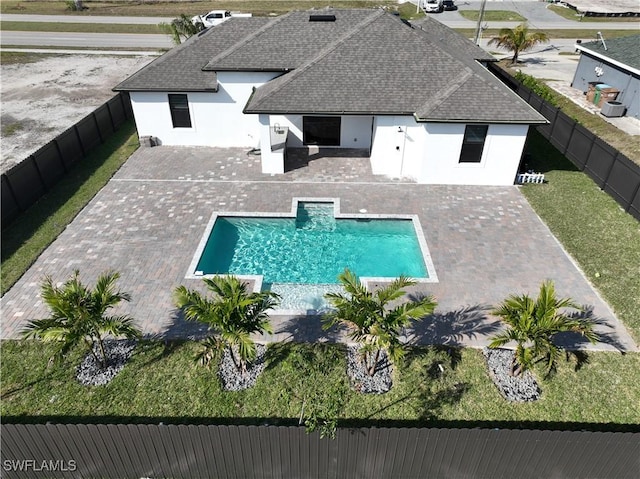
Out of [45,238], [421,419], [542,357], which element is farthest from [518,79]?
[45,238]

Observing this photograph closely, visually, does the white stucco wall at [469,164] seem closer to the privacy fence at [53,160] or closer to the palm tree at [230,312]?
the palm tree at [230,312]

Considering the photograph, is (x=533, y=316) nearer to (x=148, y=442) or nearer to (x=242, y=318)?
(x=242, y=318)

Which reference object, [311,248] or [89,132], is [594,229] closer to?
[311,248]

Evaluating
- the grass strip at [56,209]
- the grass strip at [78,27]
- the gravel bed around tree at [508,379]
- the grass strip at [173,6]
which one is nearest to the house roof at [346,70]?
the grass strip at [56,209]

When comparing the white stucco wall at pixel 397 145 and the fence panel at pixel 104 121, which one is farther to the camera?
the fence panel at pixel 104 121

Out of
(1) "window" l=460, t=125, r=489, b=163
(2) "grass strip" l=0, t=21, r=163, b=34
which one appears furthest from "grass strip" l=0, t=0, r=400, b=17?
(1) "window" l=460, t=125, r=489, b=163
